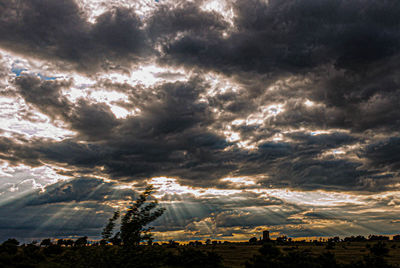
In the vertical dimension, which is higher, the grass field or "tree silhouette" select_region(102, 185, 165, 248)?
"tree silhouette" select_region(102, 185, 165, 248)

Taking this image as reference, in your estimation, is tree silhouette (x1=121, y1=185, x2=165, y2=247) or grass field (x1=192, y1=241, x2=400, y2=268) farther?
grass field (x1=192, y1=241, x2=400, y2=268)

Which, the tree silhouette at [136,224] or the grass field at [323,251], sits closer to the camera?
the tree silhouette at [136,224]

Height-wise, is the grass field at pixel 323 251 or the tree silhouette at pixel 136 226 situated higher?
the tree silhouette at pixel 136 226

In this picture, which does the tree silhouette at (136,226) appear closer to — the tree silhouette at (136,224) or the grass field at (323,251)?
the tree silhouette at (136,224)

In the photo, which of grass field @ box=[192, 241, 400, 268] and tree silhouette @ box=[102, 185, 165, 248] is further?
grass field @ box=[192, 241, 400, 268]

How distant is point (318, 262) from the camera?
30016 mm

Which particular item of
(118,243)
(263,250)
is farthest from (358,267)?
(118,243)

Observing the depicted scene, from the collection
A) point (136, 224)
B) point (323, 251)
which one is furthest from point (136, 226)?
point (323, 251)

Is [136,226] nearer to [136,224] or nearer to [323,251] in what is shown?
[136,224]

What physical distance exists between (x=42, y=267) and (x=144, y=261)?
19545mm

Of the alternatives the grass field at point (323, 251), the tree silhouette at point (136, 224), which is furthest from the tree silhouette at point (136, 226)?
the grass field at point (323, 251)

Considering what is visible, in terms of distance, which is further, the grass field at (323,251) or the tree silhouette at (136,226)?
the grass field at (323,251)

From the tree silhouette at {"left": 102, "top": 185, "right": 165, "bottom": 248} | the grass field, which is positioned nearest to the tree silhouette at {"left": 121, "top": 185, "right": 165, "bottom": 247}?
the tree silhouette at {"left": 102, "top": 185, "right": 165, "bottom": 248}

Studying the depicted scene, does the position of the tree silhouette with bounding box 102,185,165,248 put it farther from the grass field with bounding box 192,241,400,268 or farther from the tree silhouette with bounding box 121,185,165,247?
the grass field with bounding box 192,241,400,268
